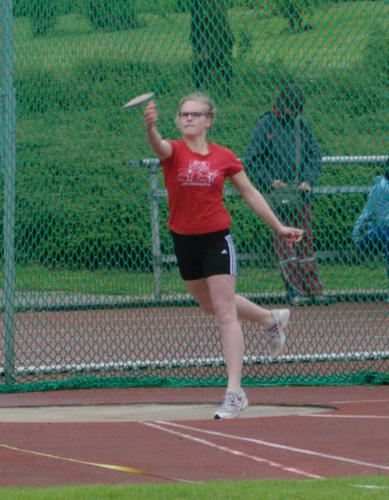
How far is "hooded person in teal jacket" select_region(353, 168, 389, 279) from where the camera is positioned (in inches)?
358

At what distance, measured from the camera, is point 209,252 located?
646 cm

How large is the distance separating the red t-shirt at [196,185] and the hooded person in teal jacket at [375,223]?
275cm

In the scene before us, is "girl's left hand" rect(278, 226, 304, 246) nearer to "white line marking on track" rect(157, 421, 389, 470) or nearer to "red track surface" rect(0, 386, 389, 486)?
"red track surface" rect(0, 386, 389, 486)

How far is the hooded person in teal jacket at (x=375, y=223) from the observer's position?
29.8 feet

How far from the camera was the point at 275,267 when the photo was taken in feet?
29.5

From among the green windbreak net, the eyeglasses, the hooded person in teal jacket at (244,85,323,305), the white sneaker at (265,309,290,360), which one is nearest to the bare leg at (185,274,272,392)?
the white sneaker at (265,309,290,360)

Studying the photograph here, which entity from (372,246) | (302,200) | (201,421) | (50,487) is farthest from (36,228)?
(50,487)

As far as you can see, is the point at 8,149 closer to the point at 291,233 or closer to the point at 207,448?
the point at 291,233

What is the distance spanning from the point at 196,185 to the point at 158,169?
3.72 metres

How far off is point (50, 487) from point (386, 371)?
4243 mm

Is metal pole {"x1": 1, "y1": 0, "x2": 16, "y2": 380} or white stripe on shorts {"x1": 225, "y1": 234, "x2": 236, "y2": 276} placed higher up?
metal pole {"x1": 1, "y1": 0, "x2": 16, "y2": 380}

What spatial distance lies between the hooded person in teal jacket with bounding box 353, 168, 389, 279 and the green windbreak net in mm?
19

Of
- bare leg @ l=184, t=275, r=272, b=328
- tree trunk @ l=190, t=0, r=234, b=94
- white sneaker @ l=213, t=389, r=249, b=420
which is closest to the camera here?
white sneaker @ l=213, t=389, r=249, b=420

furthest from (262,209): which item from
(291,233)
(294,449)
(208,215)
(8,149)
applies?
(8,149)
